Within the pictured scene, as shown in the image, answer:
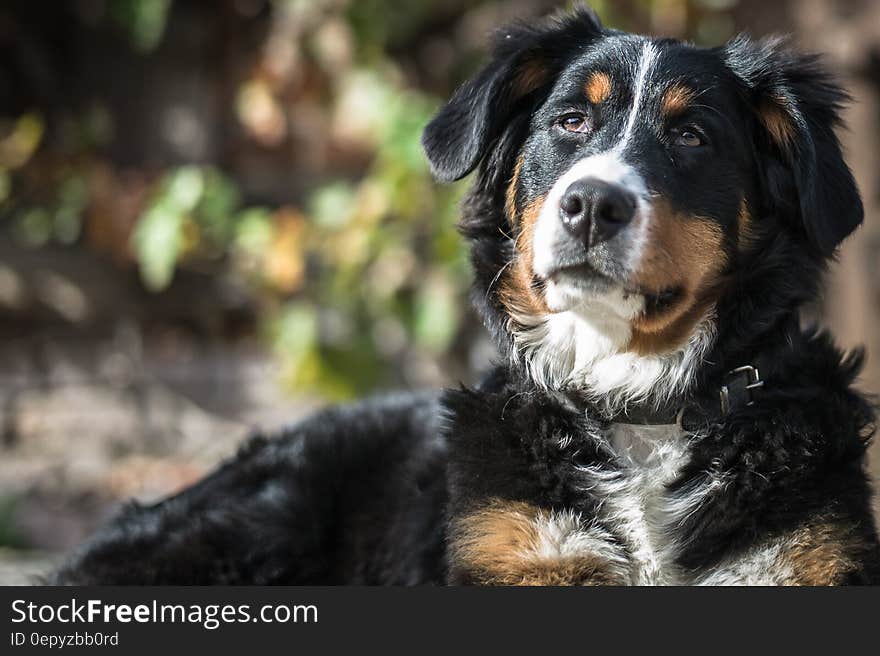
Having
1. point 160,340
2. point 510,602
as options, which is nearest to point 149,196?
point 160,340

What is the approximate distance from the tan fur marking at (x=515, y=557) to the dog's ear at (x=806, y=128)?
1099mm

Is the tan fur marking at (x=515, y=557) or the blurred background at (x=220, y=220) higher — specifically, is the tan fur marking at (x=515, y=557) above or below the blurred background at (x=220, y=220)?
below

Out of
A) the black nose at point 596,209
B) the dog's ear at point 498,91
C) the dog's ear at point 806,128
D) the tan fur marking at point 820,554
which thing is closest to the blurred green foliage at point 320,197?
the dog's ear at point 498,91

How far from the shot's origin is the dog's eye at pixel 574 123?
315 centimetres

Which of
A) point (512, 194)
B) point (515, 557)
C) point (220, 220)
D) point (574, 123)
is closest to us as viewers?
point (515, 557)

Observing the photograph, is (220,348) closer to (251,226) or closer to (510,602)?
(251,226)

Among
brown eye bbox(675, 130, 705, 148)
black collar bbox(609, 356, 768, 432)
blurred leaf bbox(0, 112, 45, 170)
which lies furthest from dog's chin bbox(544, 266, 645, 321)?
blurred leaf bbox(0, 112, 45, 170)

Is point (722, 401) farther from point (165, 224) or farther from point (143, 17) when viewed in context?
point (143, 17)

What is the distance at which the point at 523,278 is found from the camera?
3.18m

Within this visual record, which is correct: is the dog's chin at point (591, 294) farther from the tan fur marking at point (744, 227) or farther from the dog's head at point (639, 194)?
the tan fur marking at point (744, 227)

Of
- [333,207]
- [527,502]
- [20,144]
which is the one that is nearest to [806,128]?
[527,502]

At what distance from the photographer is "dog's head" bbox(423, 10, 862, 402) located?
286cm

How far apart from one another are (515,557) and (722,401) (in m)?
0.75

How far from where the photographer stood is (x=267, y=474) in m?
3.99
